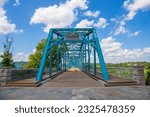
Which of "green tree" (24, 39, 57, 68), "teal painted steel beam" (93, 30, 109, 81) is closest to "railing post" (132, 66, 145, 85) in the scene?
"teal painted steel beam" (93, 30, 109, 81)

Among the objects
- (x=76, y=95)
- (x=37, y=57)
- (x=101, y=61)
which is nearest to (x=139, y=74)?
(x=101, y=61)

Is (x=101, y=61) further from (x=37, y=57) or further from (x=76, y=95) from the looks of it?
(x=37, y=57)

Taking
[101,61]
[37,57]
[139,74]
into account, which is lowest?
[139,74]

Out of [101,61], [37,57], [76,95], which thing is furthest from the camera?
[37,57]

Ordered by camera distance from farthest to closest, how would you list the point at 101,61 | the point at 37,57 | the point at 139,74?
1. the point at 37,57
2. the point at 101,61
3. the point at 139,74

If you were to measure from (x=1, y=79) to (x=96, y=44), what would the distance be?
7.68 metres

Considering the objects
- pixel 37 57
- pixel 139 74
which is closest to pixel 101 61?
pixel 139 74

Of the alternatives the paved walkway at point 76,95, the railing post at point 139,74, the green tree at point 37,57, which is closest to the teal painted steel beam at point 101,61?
the railing post at point 139,74

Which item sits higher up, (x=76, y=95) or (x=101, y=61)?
(x=101, y=61)

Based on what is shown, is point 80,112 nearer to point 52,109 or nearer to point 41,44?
point 52,109

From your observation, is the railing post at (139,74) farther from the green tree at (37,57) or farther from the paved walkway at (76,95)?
the green tree at (37,57)

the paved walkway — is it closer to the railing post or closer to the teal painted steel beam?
the railing post

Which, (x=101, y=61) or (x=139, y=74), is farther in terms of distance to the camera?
(x=101, y=61)

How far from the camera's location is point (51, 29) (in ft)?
54.5
